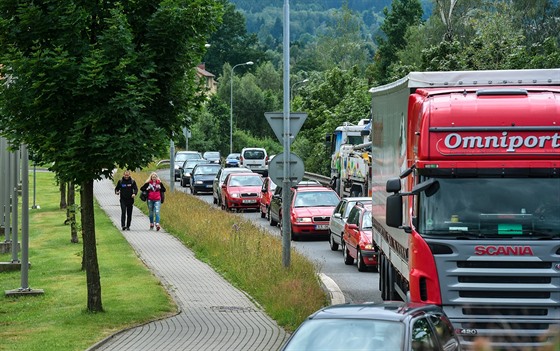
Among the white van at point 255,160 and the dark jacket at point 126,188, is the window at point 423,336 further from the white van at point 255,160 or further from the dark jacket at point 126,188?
the white van at point 255,160

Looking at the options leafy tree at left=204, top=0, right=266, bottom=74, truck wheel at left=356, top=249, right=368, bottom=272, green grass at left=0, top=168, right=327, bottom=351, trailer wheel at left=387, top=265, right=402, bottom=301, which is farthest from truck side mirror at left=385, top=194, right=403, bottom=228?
leafy tree at left=204, top=0, right=266, bottom=74

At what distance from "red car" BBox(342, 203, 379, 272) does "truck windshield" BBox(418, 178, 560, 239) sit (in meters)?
10.7

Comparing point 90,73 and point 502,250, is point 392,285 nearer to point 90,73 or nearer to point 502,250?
point 502,250

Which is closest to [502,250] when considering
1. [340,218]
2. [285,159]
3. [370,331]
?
[370,331]

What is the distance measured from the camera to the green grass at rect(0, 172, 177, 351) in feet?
50.4

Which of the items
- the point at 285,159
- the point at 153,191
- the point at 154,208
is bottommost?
the point at 154,208

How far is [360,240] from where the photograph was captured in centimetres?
2423

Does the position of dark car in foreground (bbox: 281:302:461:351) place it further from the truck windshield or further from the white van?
the white van

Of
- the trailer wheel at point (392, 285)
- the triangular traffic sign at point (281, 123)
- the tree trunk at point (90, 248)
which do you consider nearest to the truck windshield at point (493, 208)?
the trailer wheel at point (392, 285)

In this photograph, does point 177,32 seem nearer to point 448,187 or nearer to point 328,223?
point 448,187

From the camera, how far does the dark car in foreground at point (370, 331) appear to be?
8758 mm

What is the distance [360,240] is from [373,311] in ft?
49.1

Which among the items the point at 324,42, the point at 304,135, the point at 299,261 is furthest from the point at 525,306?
the point at 324,42

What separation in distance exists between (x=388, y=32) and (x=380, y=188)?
299 ft
